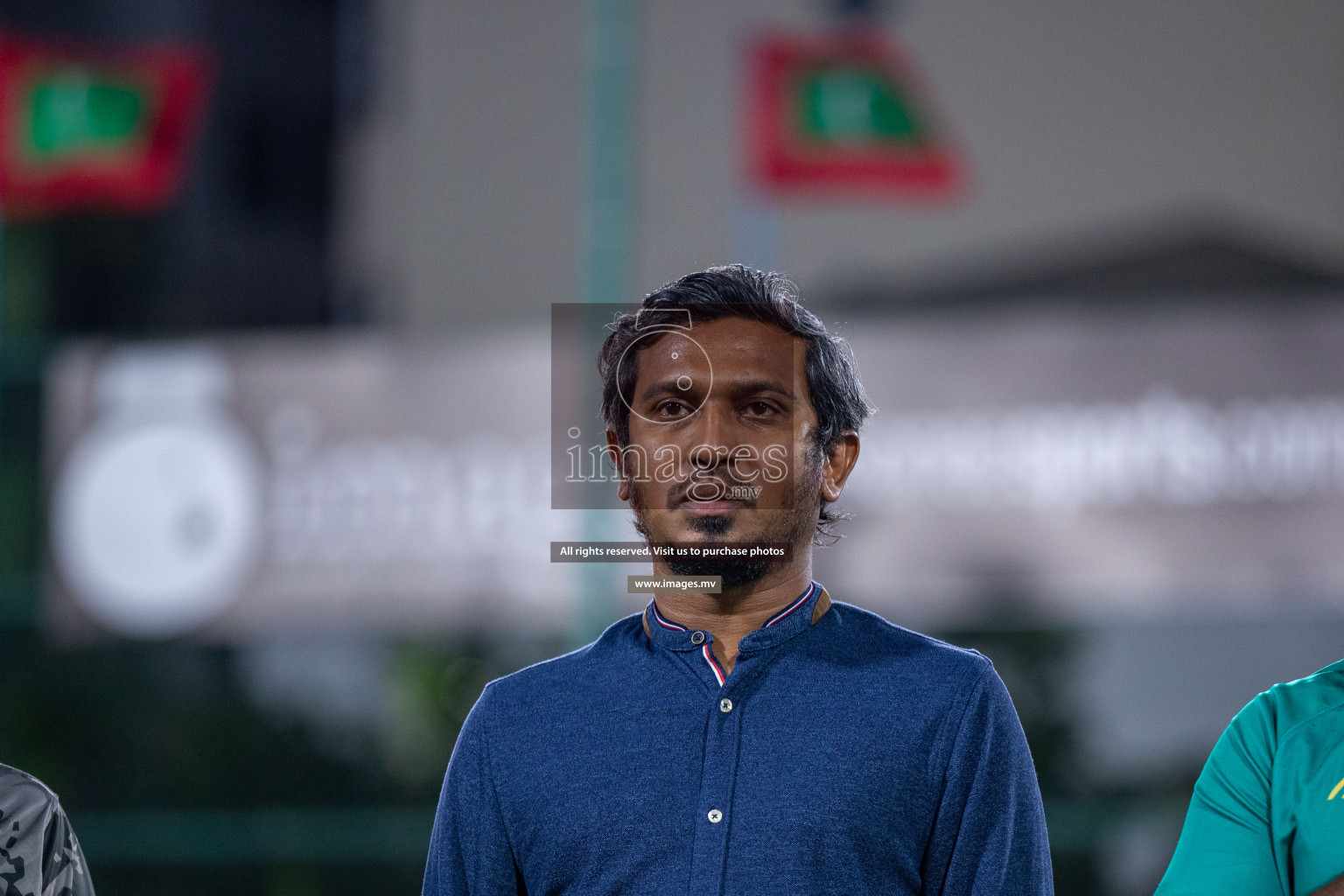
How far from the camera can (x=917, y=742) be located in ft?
5.64

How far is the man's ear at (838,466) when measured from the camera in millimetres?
1872

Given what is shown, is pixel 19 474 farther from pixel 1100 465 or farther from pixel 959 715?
pixel 959 715

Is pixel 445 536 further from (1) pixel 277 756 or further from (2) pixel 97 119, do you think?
(2) pixel 97 119

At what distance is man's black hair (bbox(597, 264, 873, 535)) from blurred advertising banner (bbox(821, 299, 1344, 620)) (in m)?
4.12

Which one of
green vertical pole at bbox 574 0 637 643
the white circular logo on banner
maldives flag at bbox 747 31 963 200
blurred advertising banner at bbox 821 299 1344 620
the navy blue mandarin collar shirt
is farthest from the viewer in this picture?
maldives flag at bbox 747 31 963 200

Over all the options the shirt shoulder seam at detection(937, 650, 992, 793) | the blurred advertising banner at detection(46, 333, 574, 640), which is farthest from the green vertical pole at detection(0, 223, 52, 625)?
the shirt shoulder seam at detection(937, 650, 992, 793)

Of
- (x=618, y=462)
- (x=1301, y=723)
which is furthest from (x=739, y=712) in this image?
(x=1301, y=723)

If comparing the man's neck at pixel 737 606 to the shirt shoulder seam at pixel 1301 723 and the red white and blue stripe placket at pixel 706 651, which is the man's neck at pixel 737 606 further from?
the shirt shoulder seam at pixel 1301 723

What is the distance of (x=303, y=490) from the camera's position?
6.35m

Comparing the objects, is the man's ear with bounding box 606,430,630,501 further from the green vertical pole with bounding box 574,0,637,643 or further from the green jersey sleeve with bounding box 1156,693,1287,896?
the green vertical pole with bounding box 574,0,637,643

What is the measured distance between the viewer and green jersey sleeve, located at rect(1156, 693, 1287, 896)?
170 cm

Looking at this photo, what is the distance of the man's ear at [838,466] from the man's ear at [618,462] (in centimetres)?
23

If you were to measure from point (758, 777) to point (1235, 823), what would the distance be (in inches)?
20.8

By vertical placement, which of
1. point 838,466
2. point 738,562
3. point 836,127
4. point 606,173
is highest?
point 836,127
